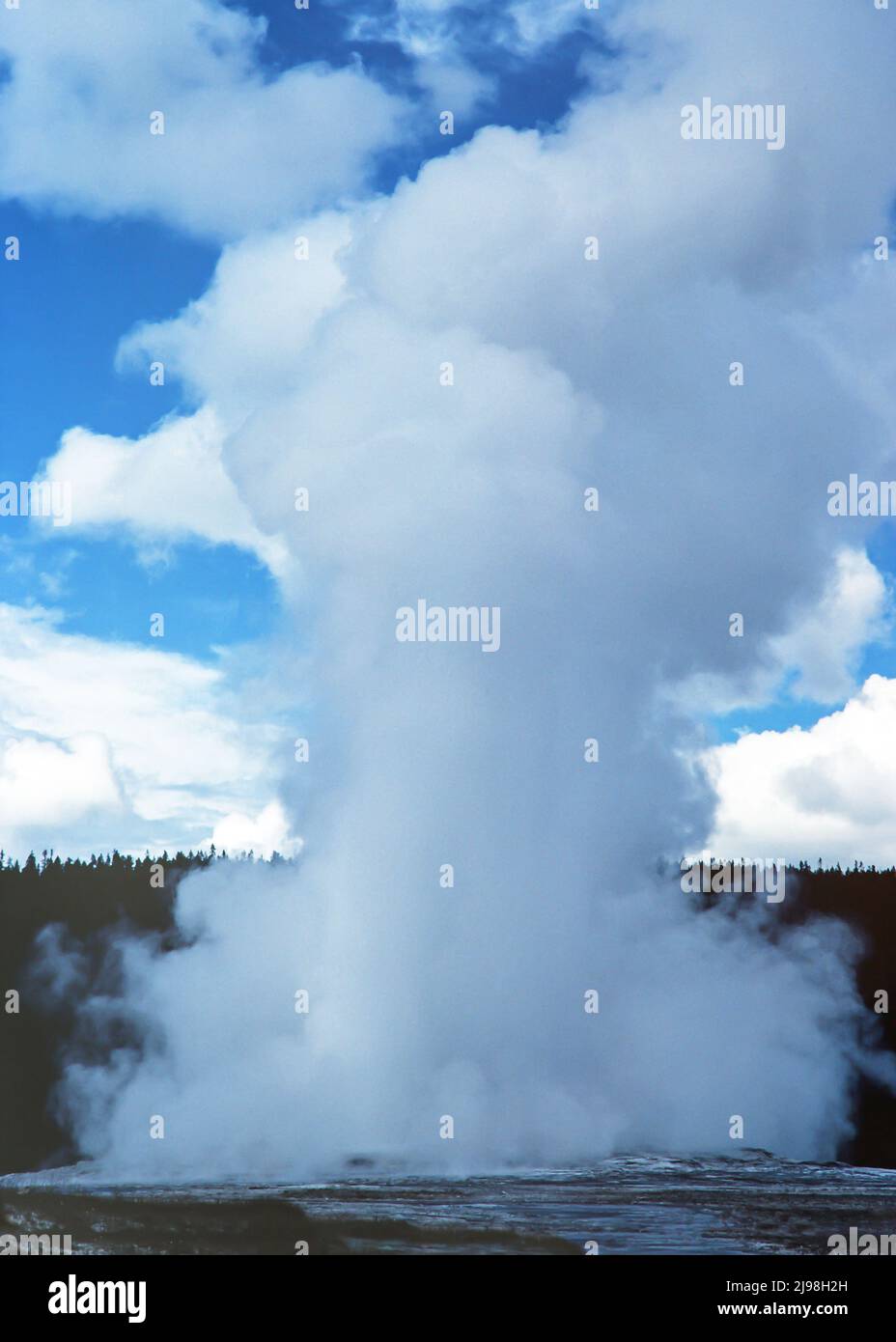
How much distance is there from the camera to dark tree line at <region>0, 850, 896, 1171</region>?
330 feet

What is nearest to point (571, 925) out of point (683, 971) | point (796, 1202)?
point (683, 971)

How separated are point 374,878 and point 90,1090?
39.2 metres

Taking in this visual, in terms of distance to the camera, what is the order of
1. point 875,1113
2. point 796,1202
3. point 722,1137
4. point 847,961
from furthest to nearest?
point 847,961, point 875,1113, point 722,1137, point 796,1202

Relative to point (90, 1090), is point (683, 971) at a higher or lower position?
higher

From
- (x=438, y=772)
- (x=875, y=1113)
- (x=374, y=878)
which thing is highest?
(x=438, y=772)

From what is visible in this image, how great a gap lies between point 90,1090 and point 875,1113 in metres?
55.4

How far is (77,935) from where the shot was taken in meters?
116

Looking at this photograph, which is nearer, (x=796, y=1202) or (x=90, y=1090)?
(x=796, y=1202)

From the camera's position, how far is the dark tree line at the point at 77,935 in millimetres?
100500

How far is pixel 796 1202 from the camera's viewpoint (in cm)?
3803
